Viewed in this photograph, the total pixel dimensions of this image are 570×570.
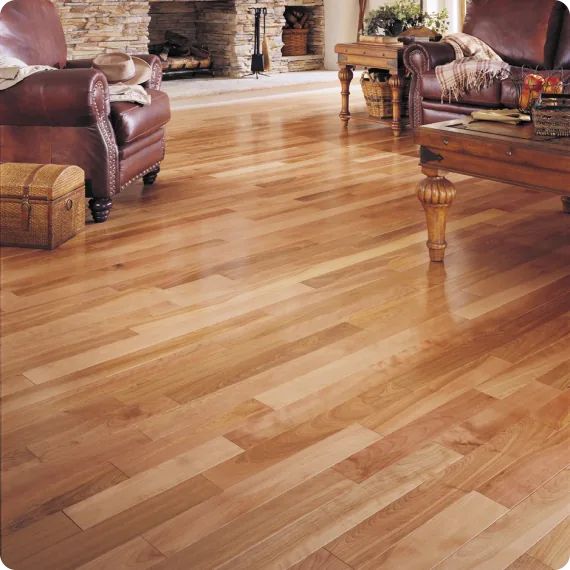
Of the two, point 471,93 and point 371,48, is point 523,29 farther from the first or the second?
point 371,48

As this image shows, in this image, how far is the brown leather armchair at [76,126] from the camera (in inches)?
150

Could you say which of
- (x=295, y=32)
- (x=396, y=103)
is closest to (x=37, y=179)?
(x=396, y=103)

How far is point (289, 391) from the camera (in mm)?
2344

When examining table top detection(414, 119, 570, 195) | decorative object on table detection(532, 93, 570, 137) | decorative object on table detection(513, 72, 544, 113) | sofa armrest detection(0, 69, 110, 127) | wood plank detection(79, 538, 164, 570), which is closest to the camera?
wood plank detection(79, 538, 164, 570)

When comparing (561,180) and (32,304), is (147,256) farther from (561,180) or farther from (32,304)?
(561,180)

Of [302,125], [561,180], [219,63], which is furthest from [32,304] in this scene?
[219,63]

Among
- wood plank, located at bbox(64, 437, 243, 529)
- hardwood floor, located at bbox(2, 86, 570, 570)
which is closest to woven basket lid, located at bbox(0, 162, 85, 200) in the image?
hardwood floor, located at bbox(2, 86, 570, 570)

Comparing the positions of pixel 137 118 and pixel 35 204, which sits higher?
pixel 137 118

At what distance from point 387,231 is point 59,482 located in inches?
86.8

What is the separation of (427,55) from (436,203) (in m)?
2.50

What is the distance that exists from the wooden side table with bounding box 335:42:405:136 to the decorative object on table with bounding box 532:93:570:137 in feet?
9.72

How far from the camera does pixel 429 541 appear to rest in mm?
1725

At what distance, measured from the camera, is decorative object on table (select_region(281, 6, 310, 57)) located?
9.98m

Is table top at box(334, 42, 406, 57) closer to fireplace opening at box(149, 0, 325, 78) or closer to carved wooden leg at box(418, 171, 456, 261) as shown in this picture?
carved wooden leg at box(418, 171, 456, 261)
